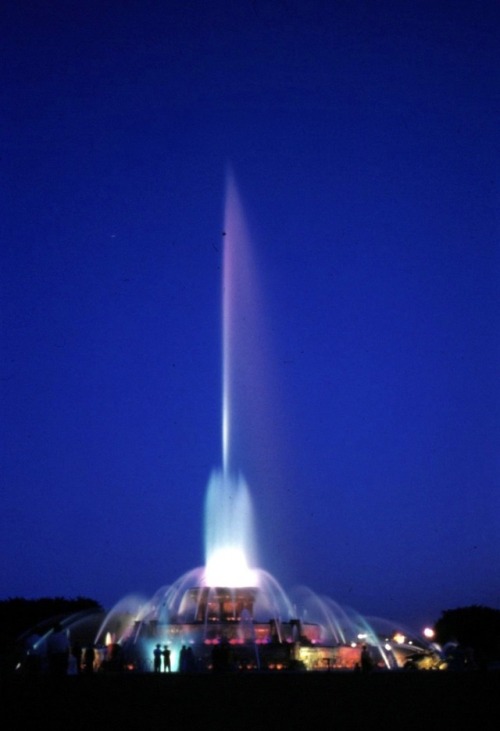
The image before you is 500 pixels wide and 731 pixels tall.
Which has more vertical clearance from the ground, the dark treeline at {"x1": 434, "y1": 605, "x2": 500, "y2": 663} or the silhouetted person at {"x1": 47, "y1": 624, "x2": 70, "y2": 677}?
the dark treeline at {"x1": 434, "y1": 605, "x2": 500, "y2": 663}

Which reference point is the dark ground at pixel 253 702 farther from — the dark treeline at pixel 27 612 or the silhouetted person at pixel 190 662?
the dark treeline at pixel 27 612

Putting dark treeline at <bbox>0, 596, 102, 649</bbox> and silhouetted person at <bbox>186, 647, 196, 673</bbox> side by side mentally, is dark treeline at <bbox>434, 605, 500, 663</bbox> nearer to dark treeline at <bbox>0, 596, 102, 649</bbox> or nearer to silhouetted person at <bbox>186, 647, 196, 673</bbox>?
dark treeline at <bbox>0, 596, 102, 649</bbox>

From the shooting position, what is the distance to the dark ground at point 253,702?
1408 cm

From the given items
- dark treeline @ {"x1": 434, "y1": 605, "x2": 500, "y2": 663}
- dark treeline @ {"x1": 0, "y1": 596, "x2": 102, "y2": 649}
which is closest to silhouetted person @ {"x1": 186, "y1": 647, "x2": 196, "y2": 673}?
dark treeline @ {"x1": 0, "y1": 596, "x2": 102, "y2": 649}

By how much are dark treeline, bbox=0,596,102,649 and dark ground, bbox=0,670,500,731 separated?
54674 mm

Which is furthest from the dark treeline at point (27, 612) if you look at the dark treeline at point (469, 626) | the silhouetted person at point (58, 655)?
the silhouetted person at point (58, 655)

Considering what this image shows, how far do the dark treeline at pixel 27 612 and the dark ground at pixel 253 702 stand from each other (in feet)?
179

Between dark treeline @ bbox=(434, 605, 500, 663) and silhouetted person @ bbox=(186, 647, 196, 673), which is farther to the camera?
dark treeline @ bbox=(434, 605, 500, 663)

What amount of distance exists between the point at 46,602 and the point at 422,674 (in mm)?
67294

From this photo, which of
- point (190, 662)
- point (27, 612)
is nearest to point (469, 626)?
point (27, 612)

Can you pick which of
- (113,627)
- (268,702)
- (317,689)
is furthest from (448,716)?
(113,627)

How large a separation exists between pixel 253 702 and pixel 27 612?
6893 centimetres

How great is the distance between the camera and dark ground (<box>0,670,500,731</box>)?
46.2 ft

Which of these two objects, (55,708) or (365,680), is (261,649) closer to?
(365,680)
